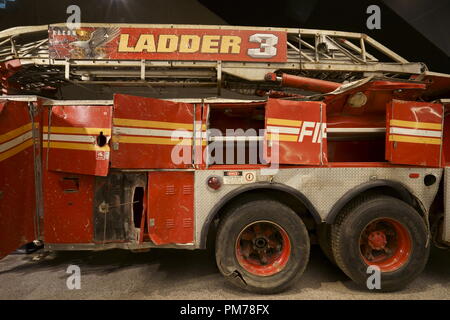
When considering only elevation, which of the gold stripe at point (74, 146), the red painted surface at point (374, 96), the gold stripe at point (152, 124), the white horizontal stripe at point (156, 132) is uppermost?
the red painted surface at point (374, 96)

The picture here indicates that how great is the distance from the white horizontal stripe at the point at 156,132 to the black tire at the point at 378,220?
6.60 feet

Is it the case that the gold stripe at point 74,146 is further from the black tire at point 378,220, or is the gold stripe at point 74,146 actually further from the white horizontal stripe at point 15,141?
the black tire at point 378,220

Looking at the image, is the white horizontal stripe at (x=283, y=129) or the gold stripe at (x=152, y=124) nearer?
the gold stripe at (x=152, y=124)

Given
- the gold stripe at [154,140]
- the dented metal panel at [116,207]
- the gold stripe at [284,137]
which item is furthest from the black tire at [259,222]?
the dented metal panel at [116,207]

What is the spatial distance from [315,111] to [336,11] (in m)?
3.79

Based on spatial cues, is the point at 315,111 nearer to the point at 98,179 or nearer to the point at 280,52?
the point at 280,52

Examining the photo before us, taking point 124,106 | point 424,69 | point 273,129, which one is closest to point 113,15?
point 124,106

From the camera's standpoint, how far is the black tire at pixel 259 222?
2.68 meters

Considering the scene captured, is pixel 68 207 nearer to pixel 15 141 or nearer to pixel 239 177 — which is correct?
pixel 15 141

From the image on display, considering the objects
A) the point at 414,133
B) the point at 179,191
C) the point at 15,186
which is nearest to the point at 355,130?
the point at 414,133

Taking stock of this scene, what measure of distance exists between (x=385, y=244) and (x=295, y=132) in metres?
1.86

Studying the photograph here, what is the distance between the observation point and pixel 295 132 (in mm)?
2676

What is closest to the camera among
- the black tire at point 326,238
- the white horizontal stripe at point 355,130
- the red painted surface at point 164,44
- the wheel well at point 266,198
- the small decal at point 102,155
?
the small decal at point 102,155

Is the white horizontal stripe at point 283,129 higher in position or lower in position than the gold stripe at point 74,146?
higher
